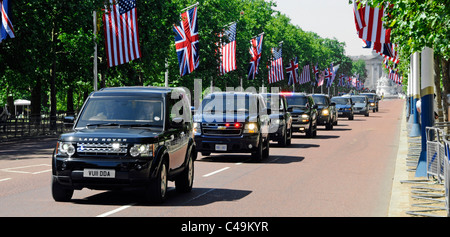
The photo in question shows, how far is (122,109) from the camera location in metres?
12.1

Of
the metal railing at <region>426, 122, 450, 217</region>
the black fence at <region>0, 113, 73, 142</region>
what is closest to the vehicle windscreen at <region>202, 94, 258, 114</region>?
the metal railing at <region>426, 122, 450, 217</region>

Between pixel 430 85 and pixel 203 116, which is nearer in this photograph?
pixel 430 85

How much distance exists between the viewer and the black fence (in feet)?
113

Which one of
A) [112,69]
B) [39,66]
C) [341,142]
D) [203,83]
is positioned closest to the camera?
[341,142]

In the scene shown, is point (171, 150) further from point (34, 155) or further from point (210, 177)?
point (34, 155)

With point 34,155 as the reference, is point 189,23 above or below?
above

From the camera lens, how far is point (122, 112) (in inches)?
476

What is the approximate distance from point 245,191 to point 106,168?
351 cm

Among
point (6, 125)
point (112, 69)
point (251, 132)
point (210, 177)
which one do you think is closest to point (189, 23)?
point (112, 69)

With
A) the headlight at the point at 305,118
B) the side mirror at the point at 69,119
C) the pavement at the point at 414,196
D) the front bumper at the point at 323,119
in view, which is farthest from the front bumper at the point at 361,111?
the side mirror at the point at 69,119

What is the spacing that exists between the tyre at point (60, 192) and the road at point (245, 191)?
0.16 meters

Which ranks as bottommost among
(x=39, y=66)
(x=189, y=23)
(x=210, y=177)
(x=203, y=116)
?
(x=210, y=177)

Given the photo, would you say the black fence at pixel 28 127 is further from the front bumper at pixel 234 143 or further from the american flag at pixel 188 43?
the front bumper at pixel 234 143

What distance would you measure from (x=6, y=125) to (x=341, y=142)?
16.4 metres
